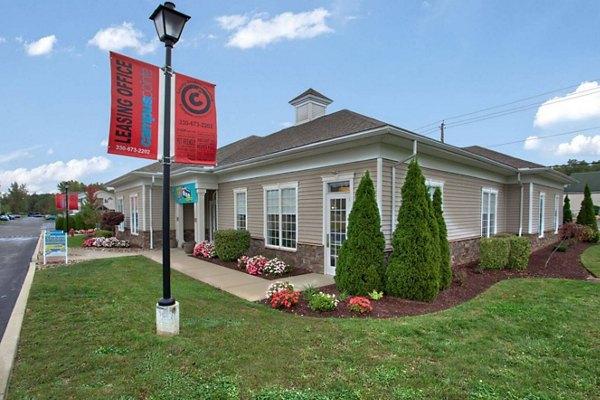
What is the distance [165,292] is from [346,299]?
10.2ft

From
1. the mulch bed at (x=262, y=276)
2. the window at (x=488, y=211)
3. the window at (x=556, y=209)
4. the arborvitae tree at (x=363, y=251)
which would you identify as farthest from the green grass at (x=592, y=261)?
the mulch bed at (x=262, y=276)

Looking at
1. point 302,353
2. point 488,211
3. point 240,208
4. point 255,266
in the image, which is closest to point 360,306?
point 302,353

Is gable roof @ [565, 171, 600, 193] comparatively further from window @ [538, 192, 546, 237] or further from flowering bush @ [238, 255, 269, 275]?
flowering bush @ [238, 255, 269, 275]

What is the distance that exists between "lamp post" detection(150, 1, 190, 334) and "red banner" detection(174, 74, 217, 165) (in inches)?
6.5

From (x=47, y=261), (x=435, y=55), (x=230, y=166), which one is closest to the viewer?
(x=47, y=261)

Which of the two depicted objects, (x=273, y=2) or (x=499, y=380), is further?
(x=273, y=2)

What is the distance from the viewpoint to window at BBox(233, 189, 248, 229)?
11219mm

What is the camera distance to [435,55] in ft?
40.8

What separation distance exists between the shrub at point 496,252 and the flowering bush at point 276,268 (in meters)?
5.97

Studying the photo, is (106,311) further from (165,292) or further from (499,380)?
(499,380)

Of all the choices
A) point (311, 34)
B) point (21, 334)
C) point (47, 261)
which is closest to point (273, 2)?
point (311, 34)

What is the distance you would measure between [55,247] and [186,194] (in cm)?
465

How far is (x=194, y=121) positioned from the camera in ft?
14.5

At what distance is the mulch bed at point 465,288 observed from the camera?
199 inches
